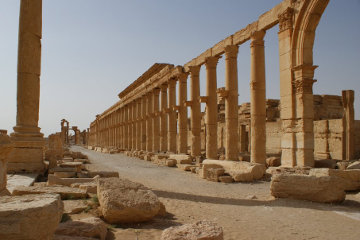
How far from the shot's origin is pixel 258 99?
1488 centimetres

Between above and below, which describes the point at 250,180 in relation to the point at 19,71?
below

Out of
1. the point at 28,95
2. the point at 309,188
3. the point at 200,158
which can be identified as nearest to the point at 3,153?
the point at 28,95

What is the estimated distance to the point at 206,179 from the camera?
13.0m

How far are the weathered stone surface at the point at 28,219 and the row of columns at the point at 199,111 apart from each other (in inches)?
477

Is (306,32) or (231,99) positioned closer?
(306,32)

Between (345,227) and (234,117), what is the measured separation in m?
11.3

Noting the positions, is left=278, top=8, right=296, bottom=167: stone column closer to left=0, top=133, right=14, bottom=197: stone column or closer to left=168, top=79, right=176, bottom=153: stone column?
left=0, top=133, right=14, bottom=197: stone column

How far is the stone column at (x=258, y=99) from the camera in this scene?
48.0 ft

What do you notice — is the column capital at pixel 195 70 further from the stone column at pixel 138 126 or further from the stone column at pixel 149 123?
the stone column at pixel 138 126

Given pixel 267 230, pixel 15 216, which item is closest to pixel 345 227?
pixel 267 230

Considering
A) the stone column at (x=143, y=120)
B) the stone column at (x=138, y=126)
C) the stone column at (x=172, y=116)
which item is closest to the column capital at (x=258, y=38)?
the stone column at (x=172, y=116)

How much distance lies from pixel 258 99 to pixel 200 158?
20.5 ft

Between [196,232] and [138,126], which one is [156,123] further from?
[196,232]

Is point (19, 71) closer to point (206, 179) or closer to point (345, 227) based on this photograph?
point (206, 179)
